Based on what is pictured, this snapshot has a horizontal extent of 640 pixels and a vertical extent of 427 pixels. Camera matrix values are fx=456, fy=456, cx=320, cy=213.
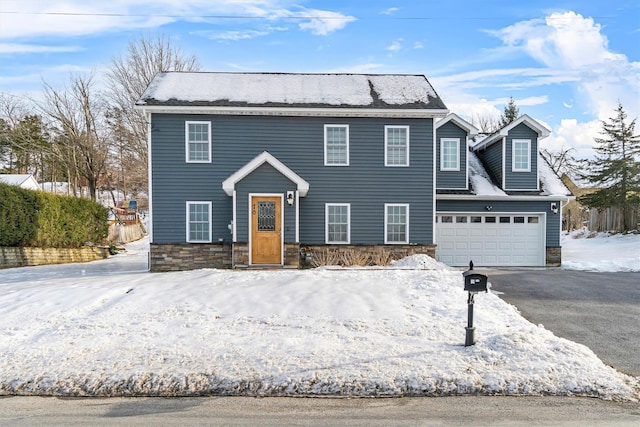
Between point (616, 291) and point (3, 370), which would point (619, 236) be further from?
point (3, 370)

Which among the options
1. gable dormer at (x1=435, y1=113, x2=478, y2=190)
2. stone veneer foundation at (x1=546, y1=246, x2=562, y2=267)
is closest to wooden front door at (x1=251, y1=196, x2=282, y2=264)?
gable dormer at (x1=435, y1=113, x2=478, y2=190)

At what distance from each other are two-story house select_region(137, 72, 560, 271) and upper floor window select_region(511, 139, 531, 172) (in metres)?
4.36

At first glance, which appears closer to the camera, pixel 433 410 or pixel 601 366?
pixel 433 410

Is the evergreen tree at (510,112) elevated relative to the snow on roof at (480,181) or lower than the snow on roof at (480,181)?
elevated

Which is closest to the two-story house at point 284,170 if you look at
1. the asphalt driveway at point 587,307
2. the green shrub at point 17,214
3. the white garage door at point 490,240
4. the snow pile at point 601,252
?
the white garage door at point 490,240

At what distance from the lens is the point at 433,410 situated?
460cm

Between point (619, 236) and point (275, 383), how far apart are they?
25.3 metres

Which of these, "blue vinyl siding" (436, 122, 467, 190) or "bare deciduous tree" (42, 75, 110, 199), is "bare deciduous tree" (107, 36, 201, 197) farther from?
"blue vinyl siding" (436, 122, 467, 190)

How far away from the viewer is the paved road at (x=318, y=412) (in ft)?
14.3

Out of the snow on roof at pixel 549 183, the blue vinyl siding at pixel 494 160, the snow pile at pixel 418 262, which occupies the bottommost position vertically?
the snow pile at pixel 418 262

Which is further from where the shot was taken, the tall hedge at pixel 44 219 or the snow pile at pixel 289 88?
the tall hedge at pixel 44 219

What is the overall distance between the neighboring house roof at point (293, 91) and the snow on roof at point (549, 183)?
19.9ft

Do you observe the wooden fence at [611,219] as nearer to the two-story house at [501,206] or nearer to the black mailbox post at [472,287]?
the two-story house at [501,206]

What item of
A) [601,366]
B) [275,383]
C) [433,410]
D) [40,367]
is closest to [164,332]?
[40,367]
